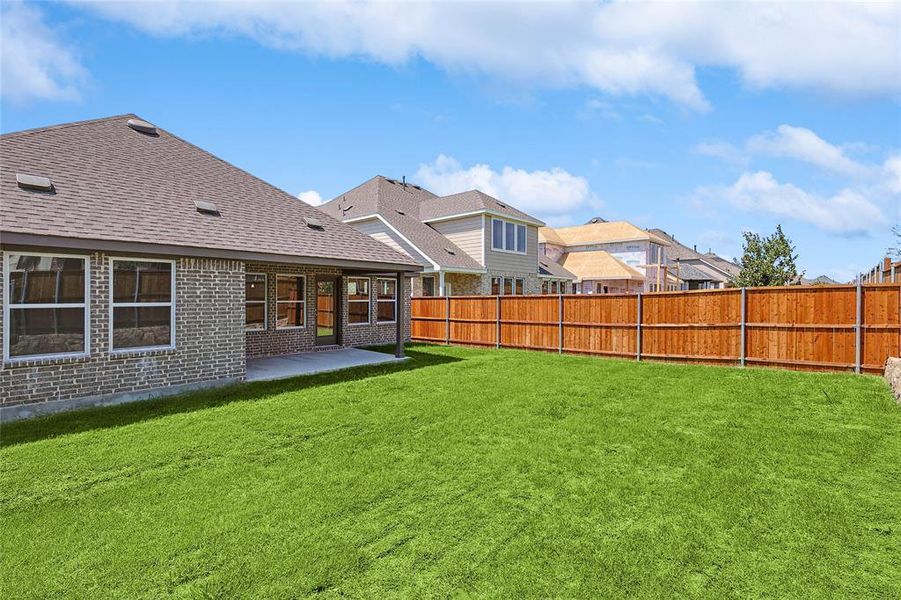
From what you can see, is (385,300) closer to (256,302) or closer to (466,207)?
(256,302)

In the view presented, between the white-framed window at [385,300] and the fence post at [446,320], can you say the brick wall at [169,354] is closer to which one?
the white-framed window at [385,300]

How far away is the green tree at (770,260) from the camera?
869 inches

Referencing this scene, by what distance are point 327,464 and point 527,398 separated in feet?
13.5

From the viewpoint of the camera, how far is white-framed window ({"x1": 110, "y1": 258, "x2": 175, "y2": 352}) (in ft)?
26.6

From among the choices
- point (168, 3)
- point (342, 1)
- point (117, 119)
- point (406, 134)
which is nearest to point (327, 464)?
point (342, 1)

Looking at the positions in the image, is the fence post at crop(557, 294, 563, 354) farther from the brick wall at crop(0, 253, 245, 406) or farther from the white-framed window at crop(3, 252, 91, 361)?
the white-framed window at crop(3, 252, 91, 361)

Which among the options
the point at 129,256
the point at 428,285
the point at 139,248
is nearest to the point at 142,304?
the point at 129,256

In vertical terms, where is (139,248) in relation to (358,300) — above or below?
above

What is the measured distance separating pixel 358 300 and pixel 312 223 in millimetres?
4193

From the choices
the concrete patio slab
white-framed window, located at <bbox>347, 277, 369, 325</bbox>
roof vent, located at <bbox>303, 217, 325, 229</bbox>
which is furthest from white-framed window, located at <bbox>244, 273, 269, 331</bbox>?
white-framed window, located at <bbox>347, 277, 369, 325</bbox>

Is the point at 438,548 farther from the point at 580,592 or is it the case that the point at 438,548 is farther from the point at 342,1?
the point at 342,1

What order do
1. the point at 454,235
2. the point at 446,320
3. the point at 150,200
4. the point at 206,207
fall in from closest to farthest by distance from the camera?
the point at 150,200 → the point at 206,207 → the point at 446,320 → the point at 454,235

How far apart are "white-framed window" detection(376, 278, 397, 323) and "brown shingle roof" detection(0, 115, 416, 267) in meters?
3.59

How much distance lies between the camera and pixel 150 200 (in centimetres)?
931
